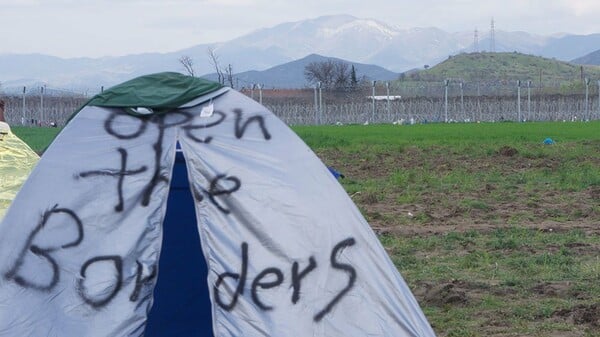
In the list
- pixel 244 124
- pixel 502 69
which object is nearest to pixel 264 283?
pixel 244 124

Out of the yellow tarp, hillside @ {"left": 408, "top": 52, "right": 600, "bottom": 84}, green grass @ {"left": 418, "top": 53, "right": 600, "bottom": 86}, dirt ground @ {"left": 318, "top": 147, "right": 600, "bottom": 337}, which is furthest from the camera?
green grass @ {"left": 418, "top": 53, "right": 600, "bottom": 86}

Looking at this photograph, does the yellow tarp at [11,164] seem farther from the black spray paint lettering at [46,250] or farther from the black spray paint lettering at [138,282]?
the black spray paint lettering at [138,282]

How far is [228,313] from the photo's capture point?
5.70 meters

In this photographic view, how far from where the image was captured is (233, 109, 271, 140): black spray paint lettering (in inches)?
234

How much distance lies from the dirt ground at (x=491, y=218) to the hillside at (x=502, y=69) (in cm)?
7343

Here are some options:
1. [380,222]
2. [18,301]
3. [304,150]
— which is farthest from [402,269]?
[18,301]

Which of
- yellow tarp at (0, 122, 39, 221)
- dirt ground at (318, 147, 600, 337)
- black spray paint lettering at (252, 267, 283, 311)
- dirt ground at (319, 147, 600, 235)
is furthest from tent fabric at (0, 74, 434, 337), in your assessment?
dirt ground at (319, 147, 600, 235)

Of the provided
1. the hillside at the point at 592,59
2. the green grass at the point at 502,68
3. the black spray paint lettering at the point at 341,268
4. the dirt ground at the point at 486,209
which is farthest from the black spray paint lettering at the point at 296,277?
the hillside at the point at 592,59

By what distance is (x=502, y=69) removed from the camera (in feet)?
315

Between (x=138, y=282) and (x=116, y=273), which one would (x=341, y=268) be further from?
(x=116, y=273)

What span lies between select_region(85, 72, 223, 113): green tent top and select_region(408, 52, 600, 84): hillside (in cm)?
8392

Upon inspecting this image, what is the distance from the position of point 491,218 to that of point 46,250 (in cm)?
833

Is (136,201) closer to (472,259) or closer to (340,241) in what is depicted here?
(340,241)

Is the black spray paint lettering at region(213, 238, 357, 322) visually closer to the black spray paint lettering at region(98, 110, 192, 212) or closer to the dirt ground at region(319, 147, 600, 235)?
the black spray paint lettering at region(98, 110, 192, 212)
